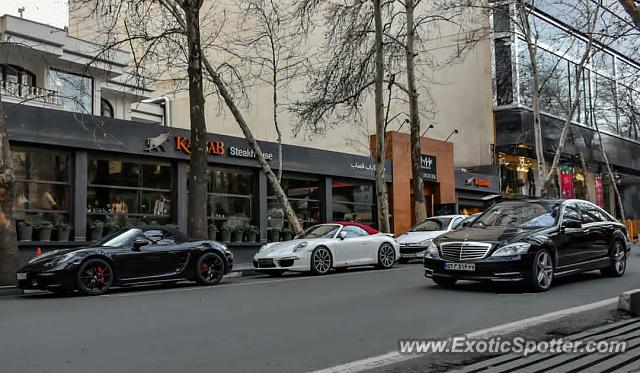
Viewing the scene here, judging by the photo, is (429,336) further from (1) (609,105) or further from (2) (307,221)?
(1) (609,105)

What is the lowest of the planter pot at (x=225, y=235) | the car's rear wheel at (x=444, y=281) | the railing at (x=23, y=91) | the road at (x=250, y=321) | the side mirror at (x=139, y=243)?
the road at (x=250, y=321)

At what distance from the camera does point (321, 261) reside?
15031 mm

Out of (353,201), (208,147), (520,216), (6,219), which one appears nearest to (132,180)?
(208,147)

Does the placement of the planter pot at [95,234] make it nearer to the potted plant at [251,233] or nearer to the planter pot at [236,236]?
the planter pot at [236,236]

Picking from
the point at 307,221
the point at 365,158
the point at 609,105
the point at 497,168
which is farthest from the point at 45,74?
the point at 609,105

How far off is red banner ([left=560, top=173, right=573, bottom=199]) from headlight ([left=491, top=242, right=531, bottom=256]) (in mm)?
30317

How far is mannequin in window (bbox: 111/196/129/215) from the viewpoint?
62.2 ft

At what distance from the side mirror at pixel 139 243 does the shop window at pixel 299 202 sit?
11126mm

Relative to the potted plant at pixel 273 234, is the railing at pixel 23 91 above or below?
above

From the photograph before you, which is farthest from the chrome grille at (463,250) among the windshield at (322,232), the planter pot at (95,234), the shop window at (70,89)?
the shop window at (70,89)

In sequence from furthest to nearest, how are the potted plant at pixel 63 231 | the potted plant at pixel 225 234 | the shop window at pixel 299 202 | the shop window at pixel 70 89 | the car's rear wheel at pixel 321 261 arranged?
1. the shop window at pixel 70 89
2. the shop window at pixel 299 202
3. the potted plant at pixel 225 234
4. the potted plant at pixel 63 231
5. the car's rear wheel at pixel 321 261

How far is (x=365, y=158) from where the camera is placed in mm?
27453

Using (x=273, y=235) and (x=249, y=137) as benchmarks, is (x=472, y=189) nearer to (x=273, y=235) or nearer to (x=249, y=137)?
(x=273, y=235)

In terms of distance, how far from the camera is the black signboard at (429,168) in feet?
96.3
